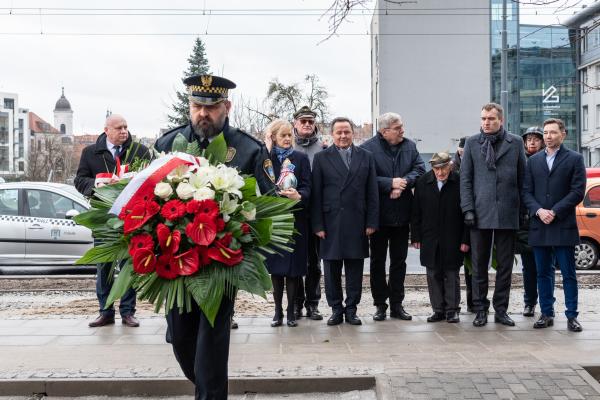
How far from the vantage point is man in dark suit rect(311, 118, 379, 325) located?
26.2ft

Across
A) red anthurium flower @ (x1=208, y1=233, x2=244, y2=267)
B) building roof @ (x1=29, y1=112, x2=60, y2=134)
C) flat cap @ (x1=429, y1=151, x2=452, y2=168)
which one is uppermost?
building roof @ (x1=29, y1=112, x2=60, y2=134)

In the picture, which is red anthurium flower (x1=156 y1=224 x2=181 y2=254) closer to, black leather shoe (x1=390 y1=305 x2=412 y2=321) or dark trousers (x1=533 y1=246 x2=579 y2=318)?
black leather shoe (x1=390 y1=305 x2=412 y2=321)

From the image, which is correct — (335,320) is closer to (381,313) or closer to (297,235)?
(381,313)

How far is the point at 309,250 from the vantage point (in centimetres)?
851

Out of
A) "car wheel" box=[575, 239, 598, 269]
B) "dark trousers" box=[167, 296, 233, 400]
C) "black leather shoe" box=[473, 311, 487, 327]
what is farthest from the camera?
"car wheel" box=[575, 239, 598, 269]

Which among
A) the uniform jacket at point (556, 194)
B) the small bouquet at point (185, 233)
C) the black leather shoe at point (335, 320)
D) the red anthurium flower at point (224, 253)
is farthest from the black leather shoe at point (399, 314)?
the red anthurium flower at point (224, 253)

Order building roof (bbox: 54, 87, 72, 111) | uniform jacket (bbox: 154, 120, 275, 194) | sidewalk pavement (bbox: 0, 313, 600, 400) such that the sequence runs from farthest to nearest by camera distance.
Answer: building roof (bbox: 54, 87, 72, 111) → sidewalk pavement (bbox: 0, 313, 600, 400) → uniform jacket (bbox: 154, 120, 275, 194)

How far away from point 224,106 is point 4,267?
10434mm

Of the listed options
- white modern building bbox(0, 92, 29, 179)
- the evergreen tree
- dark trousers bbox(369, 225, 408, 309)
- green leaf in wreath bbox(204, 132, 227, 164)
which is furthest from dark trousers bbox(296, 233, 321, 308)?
white modern building bbox(0, 92, 29, 179)

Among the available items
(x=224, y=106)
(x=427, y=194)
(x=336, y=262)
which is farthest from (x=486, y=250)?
(x=224, y=106)

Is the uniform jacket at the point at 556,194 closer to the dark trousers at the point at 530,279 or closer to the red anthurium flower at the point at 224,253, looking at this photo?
the dark trousers at the point at 530,279

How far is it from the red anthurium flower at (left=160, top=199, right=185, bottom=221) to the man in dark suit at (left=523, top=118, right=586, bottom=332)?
183 inches

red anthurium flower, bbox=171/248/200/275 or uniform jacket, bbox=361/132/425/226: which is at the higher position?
uniform jacket, bbox=361/132/425/226

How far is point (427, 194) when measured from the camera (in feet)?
27.0
